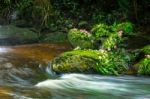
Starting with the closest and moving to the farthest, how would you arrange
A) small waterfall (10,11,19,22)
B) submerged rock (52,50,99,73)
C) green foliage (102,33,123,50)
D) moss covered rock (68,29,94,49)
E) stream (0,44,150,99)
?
stream (0,44,150,99)
submerged rock (52,50,99,73)
green foliage (102,33,123,50)
moss covered rock (68,29,94,49)
small waterfall (10,11,19,22)

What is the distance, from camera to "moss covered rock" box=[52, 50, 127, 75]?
27.1 ft

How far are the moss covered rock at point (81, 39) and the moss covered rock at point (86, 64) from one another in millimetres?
1653

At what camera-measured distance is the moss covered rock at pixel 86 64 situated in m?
8.27

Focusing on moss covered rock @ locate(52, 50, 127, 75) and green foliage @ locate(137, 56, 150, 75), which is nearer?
moss covered rock @ locate(52, 50, 127, 75)

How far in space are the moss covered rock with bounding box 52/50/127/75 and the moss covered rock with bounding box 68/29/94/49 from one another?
165 centimetres

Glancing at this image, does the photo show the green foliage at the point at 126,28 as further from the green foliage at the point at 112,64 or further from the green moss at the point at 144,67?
the green moss at the point at 144,67

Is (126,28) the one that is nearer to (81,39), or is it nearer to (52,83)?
(81,39)

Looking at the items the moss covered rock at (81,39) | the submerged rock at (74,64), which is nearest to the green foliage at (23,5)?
the moss covered rock at (81,39)

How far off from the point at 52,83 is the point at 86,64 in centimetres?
115

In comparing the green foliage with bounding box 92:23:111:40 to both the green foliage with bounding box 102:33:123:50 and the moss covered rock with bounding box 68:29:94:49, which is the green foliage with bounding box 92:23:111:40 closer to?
the moss covered rock with bounding box 68:29:94:49

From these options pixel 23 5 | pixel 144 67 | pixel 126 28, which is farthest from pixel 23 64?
pixel 23 5

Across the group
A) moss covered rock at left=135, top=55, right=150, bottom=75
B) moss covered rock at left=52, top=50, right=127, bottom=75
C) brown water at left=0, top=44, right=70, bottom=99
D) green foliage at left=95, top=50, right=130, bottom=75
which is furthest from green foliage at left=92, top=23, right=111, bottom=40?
moss covered rock at left=135, top=55, right=150, bottom=75

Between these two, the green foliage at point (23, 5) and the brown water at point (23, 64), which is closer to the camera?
the brown water at point (23, 64)

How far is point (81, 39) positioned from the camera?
1072cm
